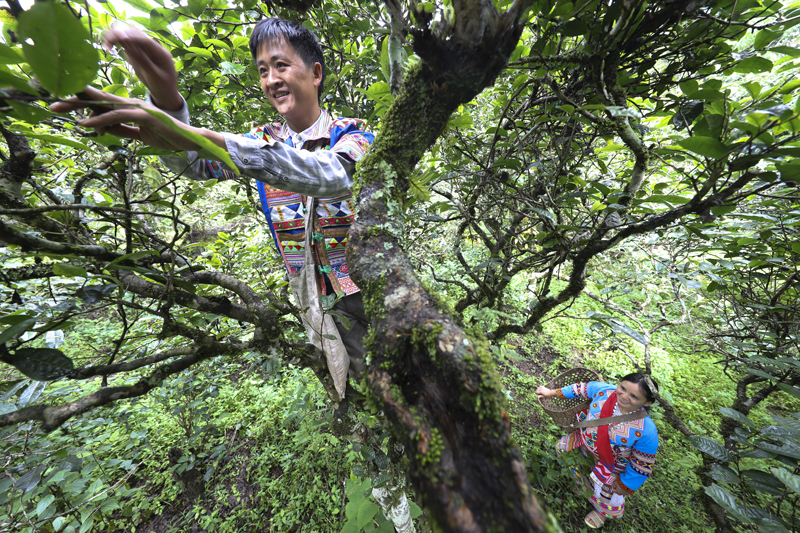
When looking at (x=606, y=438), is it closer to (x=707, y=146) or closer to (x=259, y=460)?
(x=707, y=146)

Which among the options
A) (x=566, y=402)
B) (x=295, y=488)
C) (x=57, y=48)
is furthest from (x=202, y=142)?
(x=566, y=402)

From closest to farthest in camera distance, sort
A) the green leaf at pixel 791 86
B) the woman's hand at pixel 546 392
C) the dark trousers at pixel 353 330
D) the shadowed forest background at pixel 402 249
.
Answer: the shadowed forest background at pixel 402 249, the green leaf at pixel 791 86, the dark trousers at pixel 353 330, the woman's hand at pixel 546 392

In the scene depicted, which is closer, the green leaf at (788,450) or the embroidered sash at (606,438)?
the green leaf at (788,450)

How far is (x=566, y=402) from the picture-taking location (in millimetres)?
2773

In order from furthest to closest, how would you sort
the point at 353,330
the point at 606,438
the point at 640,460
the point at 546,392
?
the point at 546,392 < the point at 606,438 < the point at 640,460 < the point at 353,330

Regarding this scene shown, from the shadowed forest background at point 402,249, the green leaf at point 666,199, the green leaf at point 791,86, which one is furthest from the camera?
the green leaf at point 666,199

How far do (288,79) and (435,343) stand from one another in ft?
4.41

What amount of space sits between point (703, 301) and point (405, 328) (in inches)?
148

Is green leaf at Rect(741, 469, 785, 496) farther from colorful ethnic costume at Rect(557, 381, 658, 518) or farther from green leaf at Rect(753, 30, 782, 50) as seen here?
green leaf at Rect(753, 30, 782, 50)

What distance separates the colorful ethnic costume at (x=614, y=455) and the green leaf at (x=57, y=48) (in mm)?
3392

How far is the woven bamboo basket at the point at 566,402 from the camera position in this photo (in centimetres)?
255

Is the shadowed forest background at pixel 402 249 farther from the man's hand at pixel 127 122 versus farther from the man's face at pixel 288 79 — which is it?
the man's face at pixel 288 79

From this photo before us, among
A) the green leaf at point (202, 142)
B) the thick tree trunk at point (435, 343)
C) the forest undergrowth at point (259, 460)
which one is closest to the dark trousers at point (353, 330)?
the forest undergrowth at point (259, 460)

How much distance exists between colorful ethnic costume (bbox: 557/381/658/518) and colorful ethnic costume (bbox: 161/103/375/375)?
92.9 inches
